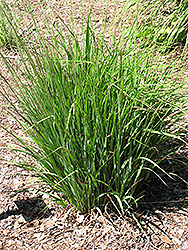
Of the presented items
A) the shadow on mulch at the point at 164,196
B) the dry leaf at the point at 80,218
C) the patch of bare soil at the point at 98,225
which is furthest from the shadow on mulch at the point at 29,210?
the shadow on mulch at the point at 164,196

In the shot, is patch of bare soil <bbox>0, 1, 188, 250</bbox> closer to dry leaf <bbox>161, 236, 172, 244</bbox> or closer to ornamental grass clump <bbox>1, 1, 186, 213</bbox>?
dry leaf <bbox>161, 236, 172, 244</bbox>

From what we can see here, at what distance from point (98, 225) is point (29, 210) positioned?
0.56 m

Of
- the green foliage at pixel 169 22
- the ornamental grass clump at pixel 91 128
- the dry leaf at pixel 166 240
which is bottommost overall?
the dry leaf at pixel 166 240

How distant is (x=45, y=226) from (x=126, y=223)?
0.57m

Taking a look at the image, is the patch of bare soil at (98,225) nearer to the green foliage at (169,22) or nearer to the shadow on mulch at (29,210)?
the shadow on mulch at (29,210)

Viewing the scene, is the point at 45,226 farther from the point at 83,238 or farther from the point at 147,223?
the point at 147,223

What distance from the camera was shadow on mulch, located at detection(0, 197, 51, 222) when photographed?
2045 millimetres

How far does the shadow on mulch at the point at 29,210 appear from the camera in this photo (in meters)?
2.04

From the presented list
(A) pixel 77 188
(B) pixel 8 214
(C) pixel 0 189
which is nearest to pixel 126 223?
(A) pixel 77 188

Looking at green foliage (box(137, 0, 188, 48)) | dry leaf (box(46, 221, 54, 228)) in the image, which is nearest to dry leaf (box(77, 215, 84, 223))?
dry leaf (box(46, 221, 54, 228))

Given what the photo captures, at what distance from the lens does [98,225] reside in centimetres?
188

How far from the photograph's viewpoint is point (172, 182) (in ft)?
7.20

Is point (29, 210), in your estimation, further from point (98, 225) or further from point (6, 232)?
point (98, 225)

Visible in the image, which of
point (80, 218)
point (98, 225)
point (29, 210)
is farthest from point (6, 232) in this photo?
point (98, 225)
